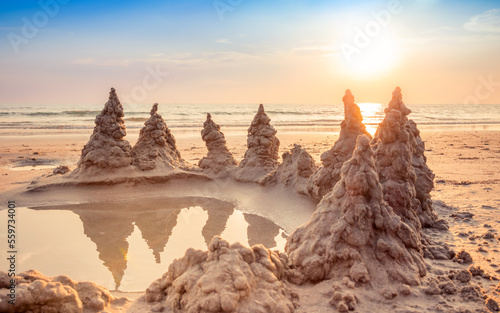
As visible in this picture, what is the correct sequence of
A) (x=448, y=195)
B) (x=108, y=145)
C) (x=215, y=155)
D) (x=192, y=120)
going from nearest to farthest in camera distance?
(x=448, y=195), (x=108, y=145), (x=215, y=155), (x=192, y=120)

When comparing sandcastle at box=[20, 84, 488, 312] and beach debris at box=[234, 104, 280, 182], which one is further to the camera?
beach debris at box=[234, 104, 280, 182]

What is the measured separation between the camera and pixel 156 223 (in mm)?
8320

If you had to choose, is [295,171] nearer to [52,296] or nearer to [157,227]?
[157,227]

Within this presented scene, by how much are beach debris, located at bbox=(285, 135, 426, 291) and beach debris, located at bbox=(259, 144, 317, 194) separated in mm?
3999

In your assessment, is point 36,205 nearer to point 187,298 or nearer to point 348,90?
point 187,298

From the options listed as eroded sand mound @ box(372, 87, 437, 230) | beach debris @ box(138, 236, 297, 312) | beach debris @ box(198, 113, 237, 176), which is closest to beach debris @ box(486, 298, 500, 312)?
eroded sand mound @ box(372, 87, 437, 230)

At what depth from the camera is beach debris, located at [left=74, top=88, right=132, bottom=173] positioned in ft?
34.4

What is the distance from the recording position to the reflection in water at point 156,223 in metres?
6.73

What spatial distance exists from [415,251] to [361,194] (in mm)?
1099

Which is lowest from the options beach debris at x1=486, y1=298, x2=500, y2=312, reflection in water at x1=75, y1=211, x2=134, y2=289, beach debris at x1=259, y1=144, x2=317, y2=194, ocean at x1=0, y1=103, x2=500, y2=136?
reflection in water at x1=75, y1=211, x2=134, y2=289

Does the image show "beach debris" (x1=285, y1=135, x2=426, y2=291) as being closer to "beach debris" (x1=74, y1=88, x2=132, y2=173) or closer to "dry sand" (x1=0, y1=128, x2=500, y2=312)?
"dry sand" (x1=0, y1=128, x2=500, y2=312)

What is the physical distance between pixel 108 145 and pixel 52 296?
767 cm

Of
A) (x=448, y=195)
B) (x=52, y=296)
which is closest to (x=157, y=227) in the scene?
(x=52, y=296)

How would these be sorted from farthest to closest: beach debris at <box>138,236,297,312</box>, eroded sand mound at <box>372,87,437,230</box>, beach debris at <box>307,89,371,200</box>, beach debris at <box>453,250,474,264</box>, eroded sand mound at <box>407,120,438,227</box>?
beach debris at <box>307,89,371,200</box> → eroded sand mound at <box>407,120,438,227</box> → eroded sand mound at <box>372,87,437,230</box> → beach debris at <box>453,250,474,264</box> → beach debris at <box>138,236,297,312</box>
